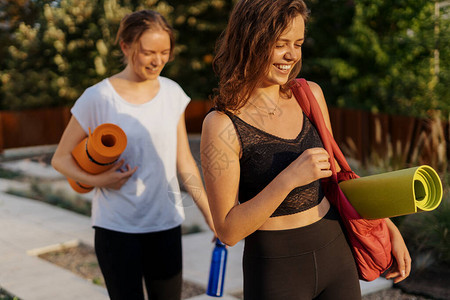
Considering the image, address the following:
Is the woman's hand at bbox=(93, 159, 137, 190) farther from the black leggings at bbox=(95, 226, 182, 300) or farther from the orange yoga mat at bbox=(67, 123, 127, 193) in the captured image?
the black leggings at bbox=(95, 226, 182, 300)

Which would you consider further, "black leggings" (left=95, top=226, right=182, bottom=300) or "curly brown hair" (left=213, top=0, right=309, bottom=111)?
"black leggings" (left=95, top=226, right=182, bottom=300)

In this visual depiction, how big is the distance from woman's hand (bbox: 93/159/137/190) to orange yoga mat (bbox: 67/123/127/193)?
0.09 feet

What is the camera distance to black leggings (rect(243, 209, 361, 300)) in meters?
2.07

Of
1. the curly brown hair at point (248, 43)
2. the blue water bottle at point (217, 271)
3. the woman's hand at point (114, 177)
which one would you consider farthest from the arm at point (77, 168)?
the curly brown hair at point (248, 43)

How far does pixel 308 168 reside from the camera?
1.91 metres

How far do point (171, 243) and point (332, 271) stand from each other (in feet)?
3.63

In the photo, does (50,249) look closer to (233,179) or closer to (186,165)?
(186,165)

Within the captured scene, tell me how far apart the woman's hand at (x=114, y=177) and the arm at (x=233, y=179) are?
0.98m

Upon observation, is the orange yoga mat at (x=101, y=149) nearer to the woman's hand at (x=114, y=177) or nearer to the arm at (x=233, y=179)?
the woman's hand at (x=114, y=177)

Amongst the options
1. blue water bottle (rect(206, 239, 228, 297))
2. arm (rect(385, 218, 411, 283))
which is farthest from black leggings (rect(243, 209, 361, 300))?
blue water bottle (rect(206, 239, 228, 297))

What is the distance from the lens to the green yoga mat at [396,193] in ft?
6.31

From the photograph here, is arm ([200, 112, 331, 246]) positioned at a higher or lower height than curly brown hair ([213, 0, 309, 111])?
lower

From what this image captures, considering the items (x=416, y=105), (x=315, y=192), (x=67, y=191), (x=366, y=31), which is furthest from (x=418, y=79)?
(x=315, y=192)

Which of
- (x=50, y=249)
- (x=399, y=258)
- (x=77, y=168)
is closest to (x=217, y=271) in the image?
(x=77, y=168)
